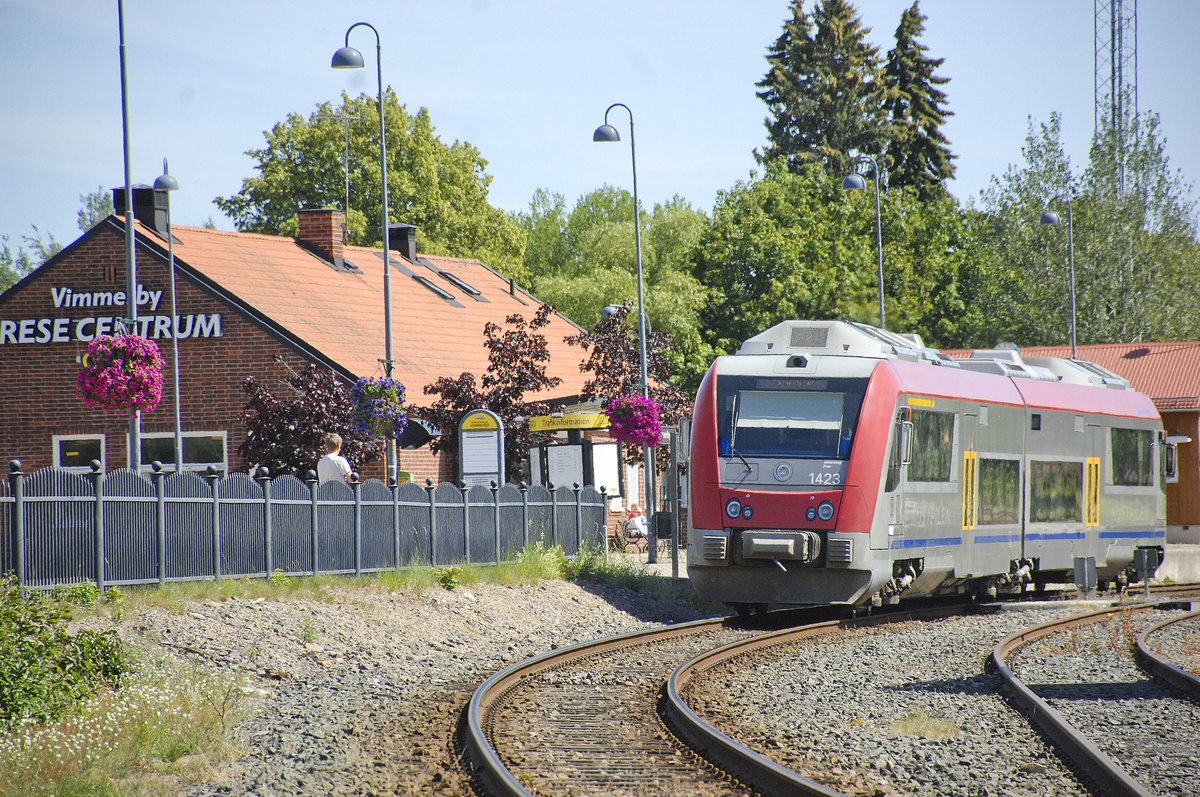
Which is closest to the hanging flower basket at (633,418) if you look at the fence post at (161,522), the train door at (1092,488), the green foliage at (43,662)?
the train door at (1092,488)

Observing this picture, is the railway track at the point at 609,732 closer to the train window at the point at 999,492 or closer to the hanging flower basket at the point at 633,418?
the train window at the point at 999,492

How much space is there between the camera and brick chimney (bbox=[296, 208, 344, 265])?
125 feet

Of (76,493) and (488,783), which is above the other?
(76,493)

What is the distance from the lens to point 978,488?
1878cm

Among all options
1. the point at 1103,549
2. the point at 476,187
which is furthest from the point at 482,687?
the point at 476,187

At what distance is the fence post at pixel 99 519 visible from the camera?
13742 mm

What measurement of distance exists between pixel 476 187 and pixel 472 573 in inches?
1740

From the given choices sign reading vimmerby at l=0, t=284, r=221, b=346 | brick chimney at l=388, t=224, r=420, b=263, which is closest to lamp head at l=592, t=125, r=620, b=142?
sign reading vimmerby at l=0, t=284, r=221, b=346

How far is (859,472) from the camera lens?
53.3 feet

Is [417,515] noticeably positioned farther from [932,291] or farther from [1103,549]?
[932,291]

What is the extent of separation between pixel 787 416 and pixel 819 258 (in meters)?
Result: 43.6

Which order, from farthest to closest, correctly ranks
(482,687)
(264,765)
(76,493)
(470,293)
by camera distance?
(470,293), (76,493), (482,687), (264,765)

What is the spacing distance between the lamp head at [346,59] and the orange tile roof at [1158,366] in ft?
67.0

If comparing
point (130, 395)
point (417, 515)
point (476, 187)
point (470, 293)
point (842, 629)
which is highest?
point (476, 187)
